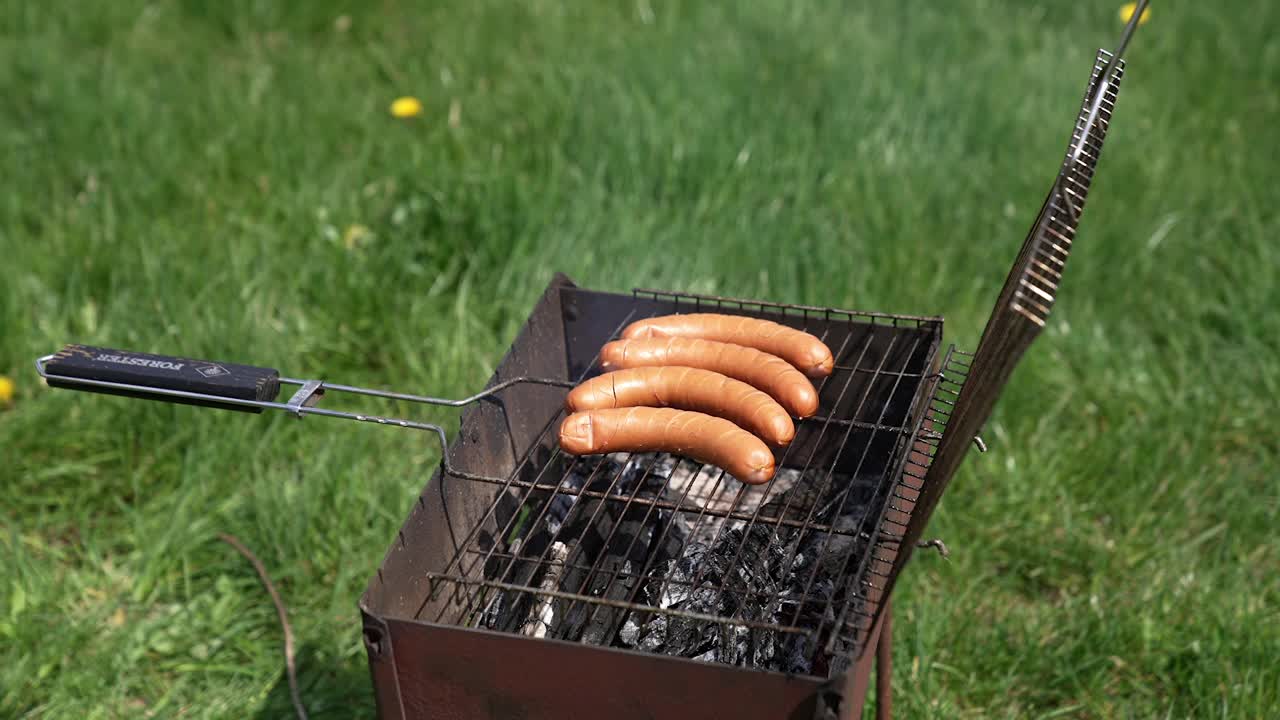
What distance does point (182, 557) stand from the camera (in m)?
3.67

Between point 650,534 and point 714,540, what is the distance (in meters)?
0.23

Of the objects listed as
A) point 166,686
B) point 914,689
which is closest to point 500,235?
point 166,686

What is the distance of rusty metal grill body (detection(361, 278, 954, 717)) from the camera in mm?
1971

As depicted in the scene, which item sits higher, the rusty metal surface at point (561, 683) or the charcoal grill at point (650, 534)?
the charcoal grill at point (650, 534)

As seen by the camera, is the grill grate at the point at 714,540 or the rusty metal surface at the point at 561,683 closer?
the rusty metal surface at the point at 561,683

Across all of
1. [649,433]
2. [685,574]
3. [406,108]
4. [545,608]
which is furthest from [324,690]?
[406,108]

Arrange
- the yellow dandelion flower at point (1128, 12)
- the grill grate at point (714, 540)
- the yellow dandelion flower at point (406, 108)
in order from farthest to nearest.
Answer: the yellow dandelion flower at point (1128, 12) → the yellow dandelion flower at point (406, 108) → the grill grate at point (714, 540)

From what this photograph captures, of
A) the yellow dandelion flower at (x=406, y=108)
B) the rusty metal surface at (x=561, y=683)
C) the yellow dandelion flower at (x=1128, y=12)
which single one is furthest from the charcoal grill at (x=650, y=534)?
the yellow dandelion flower at (x=1128, y=12)

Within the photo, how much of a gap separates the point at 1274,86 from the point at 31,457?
5541 millimetres

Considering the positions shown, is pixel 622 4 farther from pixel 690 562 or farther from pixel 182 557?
pixel 690 562

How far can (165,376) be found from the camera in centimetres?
229

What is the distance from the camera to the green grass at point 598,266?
343 cm

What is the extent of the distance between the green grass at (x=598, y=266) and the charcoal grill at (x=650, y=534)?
0.89 meters

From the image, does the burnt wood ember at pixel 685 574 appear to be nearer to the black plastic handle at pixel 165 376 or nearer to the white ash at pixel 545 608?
the white ash at pixel 545 608
